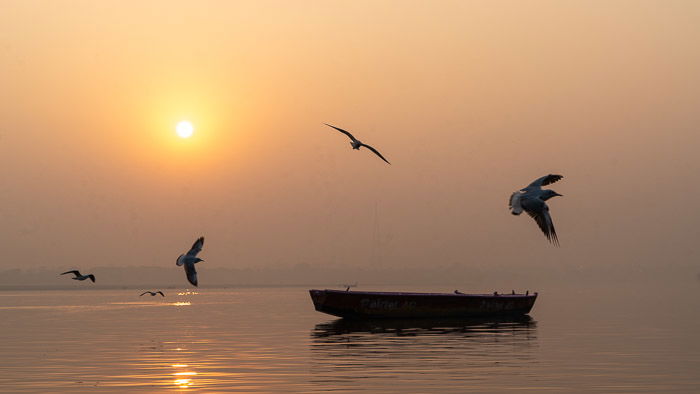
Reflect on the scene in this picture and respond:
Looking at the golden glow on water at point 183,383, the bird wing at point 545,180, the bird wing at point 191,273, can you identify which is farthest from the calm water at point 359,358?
the bird wing at point 545,180

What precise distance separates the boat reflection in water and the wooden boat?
82 centimetres

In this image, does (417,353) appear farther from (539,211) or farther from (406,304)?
(406,304)

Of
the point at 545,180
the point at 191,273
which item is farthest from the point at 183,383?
the point at 545,180

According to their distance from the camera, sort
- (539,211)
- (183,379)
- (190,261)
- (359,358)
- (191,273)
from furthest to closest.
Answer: (359,358) < (190,261) < (191,273) < (183,379) < (539,211)

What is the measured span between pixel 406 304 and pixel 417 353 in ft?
97.0

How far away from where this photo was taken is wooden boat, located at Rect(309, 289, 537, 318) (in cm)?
7750

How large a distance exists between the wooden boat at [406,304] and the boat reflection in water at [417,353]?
2.68 ft

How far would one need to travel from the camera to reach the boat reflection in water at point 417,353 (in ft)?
128

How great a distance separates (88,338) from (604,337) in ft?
112

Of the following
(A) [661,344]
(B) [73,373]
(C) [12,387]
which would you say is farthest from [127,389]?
(A) [661,344]

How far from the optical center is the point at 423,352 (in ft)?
171

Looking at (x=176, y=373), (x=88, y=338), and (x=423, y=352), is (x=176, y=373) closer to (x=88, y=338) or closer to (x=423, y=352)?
(x=423, y=352)

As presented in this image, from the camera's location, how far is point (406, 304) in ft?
266

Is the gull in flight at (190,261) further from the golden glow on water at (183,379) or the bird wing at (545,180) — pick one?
the bird wing at (545,180)
